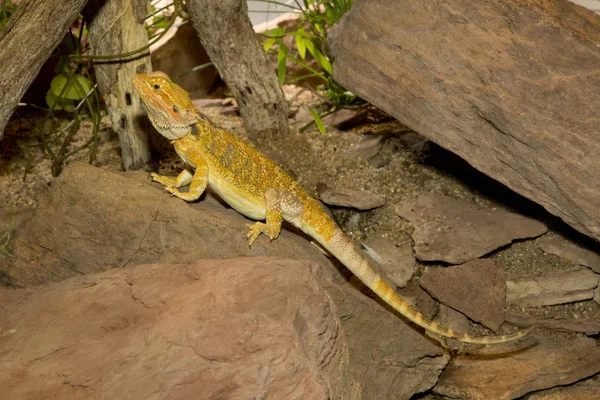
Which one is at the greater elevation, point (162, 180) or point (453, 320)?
point (162, 180)

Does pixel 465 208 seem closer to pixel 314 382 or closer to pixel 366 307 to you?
pixel 366 307

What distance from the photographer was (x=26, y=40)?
3.03 meters

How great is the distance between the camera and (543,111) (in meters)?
3.25

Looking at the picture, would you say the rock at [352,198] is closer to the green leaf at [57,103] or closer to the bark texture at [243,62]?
the bark texture at [243,62]

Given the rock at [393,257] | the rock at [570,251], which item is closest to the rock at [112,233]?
the rock at [393,257]

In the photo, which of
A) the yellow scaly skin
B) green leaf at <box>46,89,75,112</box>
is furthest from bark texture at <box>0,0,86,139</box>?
green leaf at <box>46,89,75,112</box>

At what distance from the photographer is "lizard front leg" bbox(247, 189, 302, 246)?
3281 millimetres

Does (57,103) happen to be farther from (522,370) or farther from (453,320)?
(522,370)

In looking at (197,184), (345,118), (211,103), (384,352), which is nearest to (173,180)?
(197,184)

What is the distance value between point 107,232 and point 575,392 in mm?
3145

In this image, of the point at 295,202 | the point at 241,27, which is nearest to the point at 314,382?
the point at 295,202

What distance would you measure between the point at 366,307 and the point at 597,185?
1435mm

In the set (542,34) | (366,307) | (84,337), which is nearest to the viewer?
(84,337)

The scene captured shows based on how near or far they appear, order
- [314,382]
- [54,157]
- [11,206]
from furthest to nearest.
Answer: [54,157]
[11,206]
[314,382]
